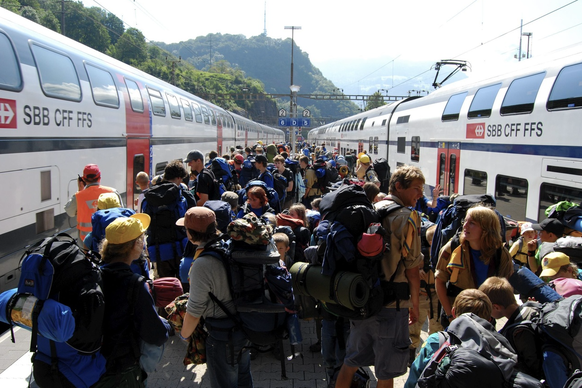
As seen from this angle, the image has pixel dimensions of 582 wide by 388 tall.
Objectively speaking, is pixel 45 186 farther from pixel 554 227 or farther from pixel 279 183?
pixel 554 227

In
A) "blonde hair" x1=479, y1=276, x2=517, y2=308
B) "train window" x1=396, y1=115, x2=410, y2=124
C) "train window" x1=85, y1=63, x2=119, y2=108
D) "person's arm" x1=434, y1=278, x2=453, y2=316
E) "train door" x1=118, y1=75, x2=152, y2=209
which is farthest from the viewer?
"train window" x1=396, y1=115, x2=410, y2=124

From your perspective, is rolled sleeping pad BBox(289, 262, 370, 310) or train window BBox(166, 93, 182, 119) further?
train window BBox(166, 93, 182, 119)

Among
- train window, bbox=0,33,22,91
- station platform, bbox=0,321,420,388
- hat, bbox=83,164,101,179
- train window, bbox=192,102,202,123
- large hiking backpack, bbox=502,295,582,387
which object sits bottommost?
station platform, bbox=0,321,420,388

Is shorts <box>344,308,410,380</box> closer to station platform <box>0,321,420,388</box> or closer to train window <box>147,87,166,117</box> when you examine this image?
station platform <box>0,321,420,388</box>

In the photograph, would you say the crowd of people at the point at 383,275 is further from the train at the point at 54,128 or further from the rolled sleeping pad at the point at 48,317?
the train at the point at 54,128

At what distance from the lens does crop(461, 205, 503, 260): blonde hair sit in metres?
3.44

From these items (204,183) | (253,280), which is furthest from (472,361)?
(204,183)

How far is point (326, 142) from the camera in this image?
40.1 metres

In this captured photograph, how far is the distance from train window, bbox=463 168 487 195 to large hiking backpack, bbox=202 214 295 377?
6182 millimetres

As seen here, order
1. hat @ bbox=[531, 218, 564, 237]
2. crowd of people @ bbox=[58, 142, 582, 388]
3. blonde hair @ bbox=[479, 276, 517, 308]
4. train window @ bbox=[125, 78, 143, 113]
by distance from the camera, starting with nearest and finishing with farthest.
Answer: crowd of people @ bbox=[58, 142, 582, 388] → blonde hair @ bbox=[479, 276, 517, 308] → hat @ bbox=[531, 218, 564, 237] → train window @ bbox=[125, 78, 143, 113]

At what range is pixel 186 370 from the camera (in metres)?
4.49

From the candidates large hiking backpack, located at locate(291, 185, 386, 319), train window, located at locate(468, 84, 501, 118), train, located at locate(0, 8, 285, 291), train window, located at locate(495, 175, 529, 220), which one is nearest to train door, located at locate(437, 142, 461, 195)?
train window, located at locate(468, 84, 501, 118)

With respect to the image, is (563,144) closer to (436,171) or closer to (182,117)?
(436,171)

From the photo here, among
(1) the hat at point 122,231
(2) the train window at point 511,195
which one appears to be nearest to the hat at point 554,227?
(2) the train window at point 511,195
